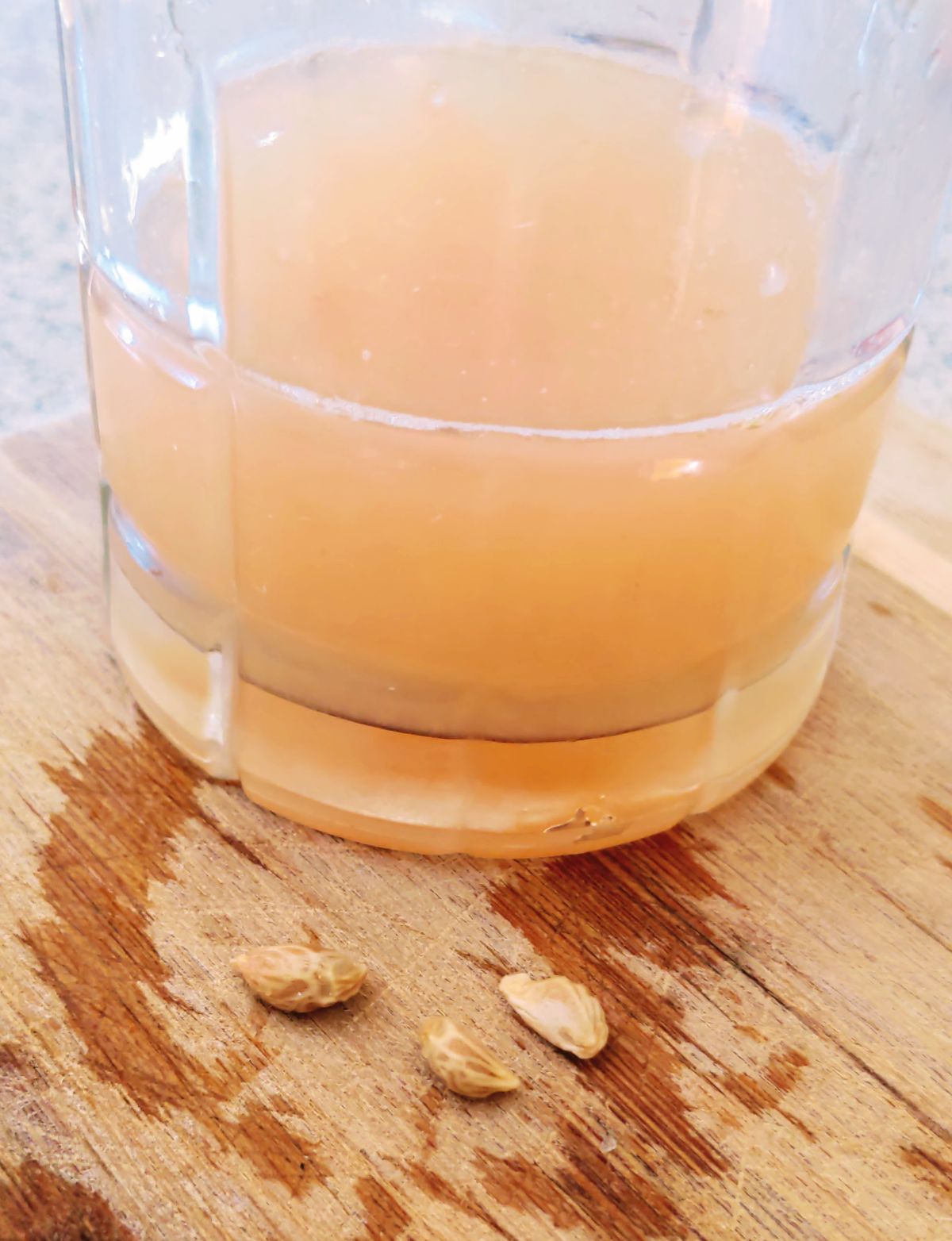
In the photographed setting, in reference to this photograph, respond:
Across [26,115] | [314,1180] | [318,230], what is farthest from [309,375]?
[26,115]

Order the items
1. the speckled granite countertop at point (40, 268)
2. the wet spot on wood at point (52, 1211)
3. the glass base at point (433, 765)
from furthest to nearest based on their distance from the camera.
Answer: the speckled granite countertop at point (40, 268) < the glass base at point (433, 765) < the wet spot on wood at point (52, 1211)

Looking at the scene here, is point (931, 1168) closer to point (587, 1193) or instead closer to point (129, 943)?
point (587, 1193)

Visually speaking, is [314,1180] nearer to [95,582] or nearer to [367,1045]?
[367,1045]

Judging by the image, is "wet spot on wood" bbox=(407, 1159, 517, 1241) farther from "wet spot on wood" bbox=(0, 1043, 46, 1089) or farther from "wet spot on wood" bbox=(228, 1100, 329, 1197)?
"wet spot on wood" bbox=(0, 1043, 46, 1089)

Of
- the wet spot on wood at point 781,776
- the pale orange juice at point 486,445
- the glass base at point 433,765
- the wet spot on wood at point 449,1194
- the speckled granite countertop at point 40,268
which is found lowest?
the speckled granite countertop at point 40,268

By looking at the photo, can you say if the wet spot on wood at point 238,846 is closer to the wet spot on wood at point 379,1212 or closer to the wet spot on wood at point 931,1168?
the wet spot on wood at point 379,1212

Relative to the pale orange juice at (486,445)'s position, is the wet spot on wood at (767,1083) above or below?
below

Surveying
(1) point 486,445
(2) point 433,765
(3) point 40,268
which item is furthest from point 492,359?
(3) point 40,268

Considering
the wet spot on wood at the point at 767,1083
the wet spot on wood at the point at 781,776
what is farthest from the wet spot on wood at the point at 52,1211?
the wet spot on wood at the point at 781,776

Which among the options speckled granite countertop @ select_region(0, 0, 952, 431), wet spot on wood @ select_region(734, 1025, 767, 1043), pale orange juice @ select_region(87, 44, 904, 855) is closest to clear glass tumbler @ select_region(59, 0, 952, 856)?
pale orange juice @ select_region(87, 44, 904, 855)
